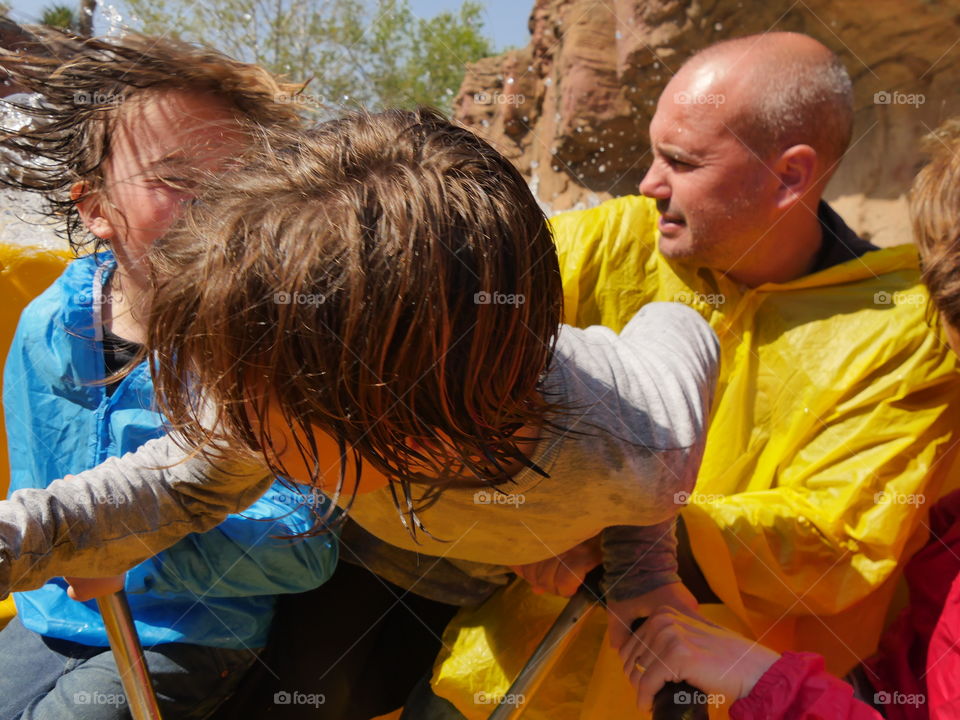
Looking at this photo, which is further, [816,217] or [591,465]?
[816,217]

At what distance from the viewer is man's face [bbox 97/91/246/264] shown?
3.46 feet

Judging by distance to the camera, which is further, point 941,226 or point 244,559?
point 941,226

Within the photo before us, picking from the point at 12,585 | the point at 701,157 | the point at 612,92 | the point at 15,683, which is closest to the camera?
the point at 12,585

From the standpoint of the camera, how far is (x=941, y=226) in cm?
117

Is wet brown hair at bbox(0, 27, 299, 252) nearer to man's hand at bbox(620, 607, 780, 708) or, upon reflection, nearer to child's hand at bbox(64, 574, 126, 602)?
child's hand at bbox(64, 574, 126, 602)

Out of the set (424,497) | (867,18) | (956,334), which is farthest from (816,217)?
(867,18)

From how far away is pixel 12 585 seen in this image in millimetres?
752

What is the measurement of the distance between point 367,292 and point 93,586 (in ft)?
1.67

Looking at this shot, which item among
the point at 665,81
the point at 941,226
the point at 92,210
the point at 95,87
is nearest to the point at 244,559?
the point at 92,210

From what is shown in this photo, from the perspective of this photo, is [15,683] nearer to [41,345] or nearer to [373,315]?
[41,345]

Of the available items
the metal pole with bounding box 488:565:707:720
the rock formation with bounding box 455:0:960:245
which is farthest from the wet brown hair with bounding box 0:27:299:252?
the rock formation with bounding box 455:0:960:245

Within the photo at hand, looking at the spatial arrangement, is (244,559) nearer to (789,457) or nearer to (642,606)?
(642,606)

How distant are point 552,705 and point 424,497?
21.2 inches

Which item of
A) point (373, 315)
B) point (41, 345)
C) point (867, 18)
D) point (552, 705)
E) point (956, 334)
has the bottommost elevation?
point (552, 705)
